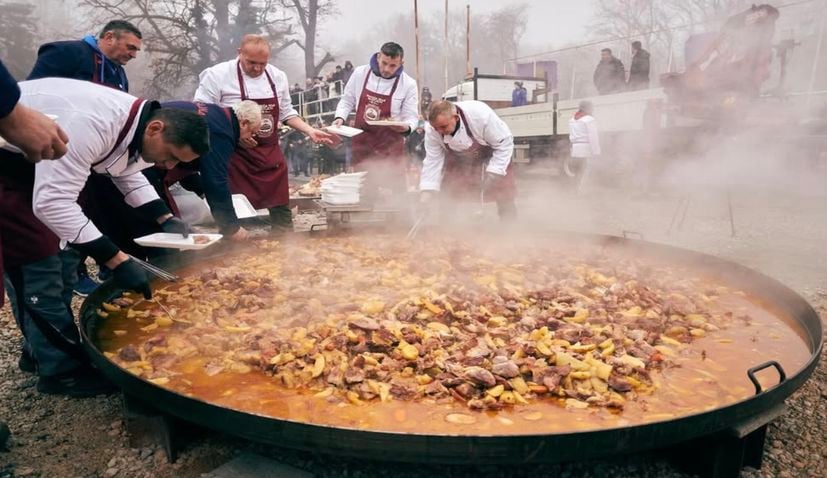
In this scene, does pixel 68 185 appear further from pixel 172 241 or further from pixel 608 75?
pixel 608 75

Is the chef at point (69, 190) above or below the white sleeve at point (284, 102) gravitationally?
below

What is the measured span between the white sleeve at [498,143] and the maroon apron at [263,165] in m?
2.17

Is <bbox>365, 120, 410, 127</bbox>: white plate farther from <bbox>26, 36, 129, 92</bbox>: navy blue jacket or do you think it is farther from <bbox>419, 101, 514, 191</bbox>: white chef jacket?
<bbox>26, 36, 129, 92</bbox>: navy blue jacket

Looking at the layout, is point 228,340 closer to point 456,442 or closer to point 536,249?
point 456,442

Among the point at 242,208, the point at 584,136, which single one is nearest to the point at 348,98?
the point at 242,208

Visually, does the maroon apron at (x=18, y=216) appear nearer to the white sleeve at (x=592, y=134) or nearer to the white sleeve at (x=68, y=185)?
the white sleeve at (x=68, y=185)

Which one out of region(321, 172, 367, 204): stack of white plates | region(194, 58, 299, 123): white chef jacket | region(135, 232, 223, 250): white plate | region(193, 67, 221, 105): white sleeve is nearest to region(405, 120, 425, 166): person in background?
region(321, 172, 367, 204): stack of white plates

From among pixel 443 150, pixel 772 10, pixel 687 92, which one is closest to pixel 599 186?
pixel 687 92

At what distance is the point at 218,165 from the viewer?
4.24m

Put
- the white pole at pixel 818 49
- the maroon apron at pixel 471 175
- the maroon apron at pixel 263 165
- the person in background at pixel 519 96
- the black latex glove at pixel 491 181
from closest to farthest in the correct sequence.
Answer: the maroon apron at pixel 263 165, the black latex glove at pixel 491 181, the maroon apron at pixel 471 175, the white pole at pixel 818 49, the person in background at pixel 519 96

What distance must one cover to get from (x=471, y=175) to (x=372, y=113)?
1.53 m

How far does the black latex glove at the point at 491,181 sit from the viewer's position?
221 inches

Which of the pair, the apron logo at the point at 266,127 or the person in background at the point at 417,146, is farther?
the person in background at the point at 417,146

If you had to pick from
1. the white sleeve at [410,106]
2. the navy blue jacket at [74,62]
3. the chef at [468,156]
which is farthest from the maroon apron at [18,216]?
the white sleeve at [410,106]
